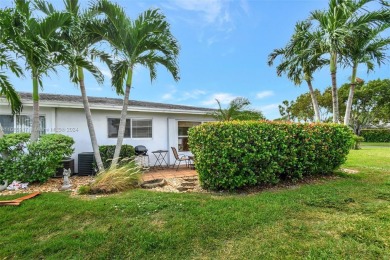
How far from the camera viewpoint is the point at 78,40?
23.4 ft

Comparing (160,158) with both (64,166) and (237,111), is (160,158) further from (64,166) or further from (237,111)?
(237,111)

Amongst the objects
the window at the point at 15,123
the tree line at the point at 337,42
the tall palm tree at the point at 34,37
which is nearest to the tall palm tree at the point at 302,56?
the tree line at the point at 337,42

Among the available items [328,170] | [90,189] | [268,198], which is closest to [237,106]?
[328,170]

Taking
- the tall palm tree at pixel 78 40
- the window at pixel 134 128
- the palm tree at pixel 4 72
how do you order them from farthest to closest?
the window at pixel 134 128 → the tall palm tree at pixel 78 40 → the palm tree at pixel 4 72

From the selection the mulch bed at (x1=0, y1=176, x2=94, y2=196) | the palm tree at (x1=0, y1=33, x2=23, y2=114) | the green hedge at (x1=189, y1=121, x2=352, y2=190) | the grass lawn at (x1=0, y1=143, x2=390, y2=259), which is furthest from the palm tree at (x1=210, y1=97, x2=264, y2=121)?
the palm tree at (x1=0, y1=33, x2=23, y2=114)

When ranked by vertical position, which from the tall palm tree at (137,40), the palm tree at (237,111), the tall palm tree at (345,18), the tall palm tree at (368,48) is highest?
the tall palm tree at (345,18)

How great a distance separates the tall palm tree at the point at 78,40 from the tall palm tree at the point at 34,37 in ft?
0.99

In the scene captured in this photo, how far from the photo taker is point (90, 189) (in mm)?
5758

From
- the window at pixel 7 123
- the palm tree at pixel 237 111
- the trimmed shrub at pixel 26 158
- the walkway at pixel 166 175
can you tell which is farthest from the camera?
the palm tree at pixel 237 111

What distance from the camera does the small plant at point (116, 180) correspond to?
5766 millimetres

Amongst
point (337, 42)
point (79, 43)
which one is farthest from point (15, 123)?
point (337, 42)

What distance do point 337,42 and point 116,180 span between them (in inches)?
399

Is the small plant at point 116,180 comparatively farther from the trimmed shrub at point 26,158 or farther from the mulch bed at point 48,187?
the trimmed shrub at point 26,158

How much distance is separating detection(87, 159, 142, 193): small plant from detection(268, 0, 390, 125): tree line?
9.42 m
